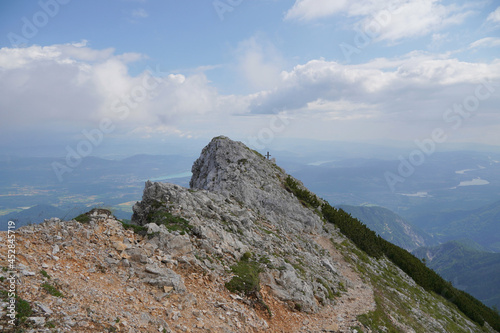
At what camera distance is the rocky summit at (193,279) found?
9805mm

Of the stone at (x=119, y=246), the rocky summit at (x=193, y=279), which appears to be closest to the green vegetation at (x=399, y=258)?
the rocky summit at (x=193, y=279)

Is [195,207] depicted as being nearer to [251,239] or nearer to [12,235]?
[251,239]

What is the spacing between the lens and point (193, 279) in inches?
563

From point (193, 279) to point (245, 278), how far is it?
10.7 feet

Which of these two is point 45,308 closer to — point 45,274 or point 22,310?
point 22,310

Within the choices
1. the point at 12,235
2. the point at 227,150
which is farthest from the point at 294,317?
the point at 227,150

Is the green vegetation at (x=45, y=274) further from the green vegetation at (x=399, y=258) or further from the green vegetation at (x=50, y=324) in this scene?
the green vegetation at (x=399, y=258)

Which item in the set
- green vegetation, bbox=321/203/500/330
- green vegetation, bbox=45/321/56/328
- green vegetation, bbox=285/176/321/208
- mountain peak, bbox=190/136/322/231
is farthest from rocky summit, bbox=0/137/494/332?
green vegetation, bbox=285/176/321/208

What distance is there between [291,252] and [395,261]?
2537 cm

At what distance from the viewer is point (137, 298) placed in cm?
1152

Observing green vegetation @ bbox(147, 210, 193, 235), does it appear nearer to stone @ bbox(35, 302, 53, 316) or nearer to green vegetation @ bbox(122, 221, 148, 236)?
green vegetation @ bbox(122, 221, 148, 236)

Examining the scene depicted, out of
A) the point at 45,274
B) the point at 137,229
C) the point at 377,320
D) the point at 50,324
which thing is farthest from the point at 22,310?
the point at 377,320

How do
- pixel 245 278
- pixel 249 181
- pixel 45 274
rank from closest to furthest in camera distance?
pixel 45 274, pixel 245 278, pixel 249 181

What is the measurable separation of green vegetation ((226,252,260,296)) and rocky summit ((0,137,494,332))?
6 centimetres
